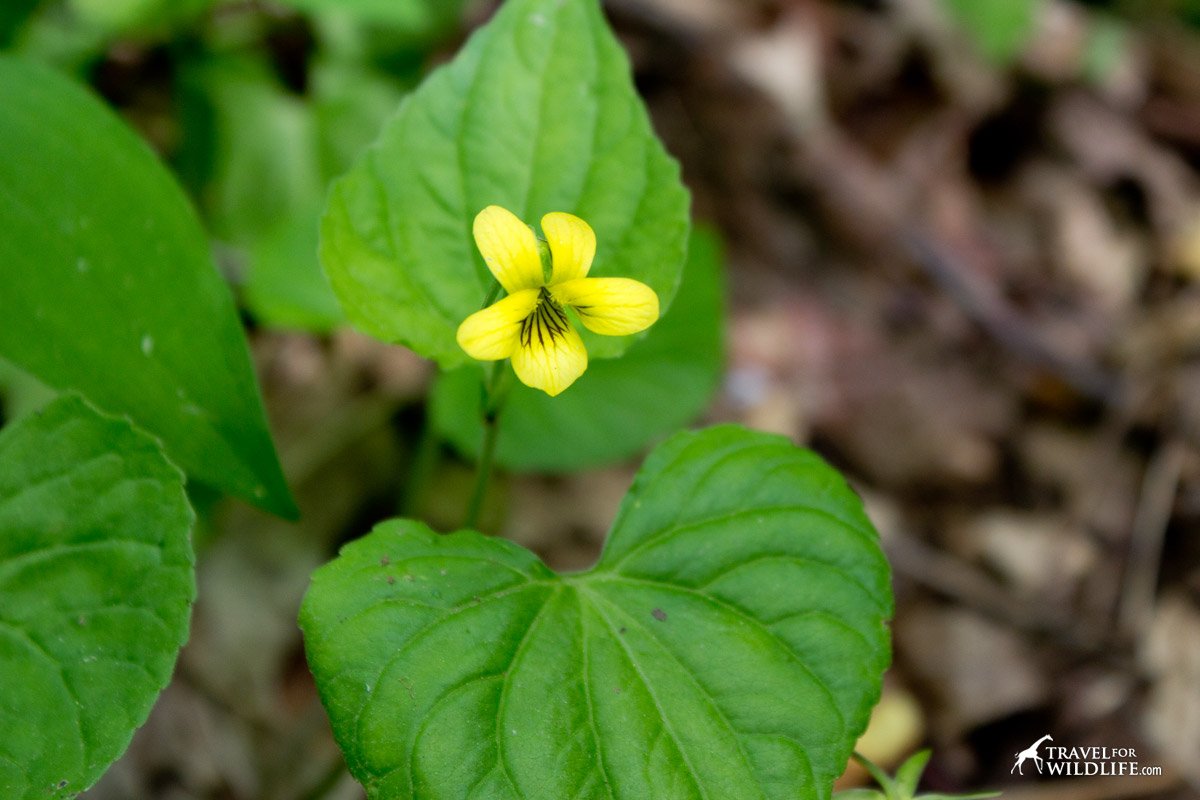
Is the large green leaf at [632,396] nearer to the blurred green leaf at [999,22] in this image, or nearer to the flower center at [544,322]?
the flower center at [544,322]

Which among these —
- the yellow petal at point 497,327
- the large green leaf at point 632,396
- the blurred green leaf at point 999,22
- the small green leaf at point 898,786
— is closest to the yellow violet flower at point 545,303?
the yellow petal at point 497,327

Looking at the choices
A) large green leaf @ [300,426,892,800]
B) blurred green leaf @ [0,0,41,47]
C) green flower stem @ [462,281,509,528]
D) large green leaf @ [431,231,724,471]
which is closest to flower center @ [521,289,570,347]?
green flower stem @ [462,281,509,528]

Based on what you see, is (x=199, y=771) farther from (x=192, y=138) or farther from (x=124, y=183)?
(x=192, y=138)

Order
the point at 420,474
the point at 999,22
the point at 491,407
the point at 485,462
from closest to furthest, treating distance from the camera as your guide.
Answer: the point at 491,407 < the point at 485,462 < the point at 420,474 < the point at 999,22

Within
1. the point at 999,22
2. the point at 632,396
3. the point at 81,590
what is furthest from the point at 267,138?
the point at 999,22

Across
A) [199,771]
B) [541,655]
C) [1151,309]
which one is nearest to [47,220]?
[541,655]

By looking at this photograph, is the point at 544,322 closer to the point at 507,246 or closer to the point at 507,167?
the point at 507,246
